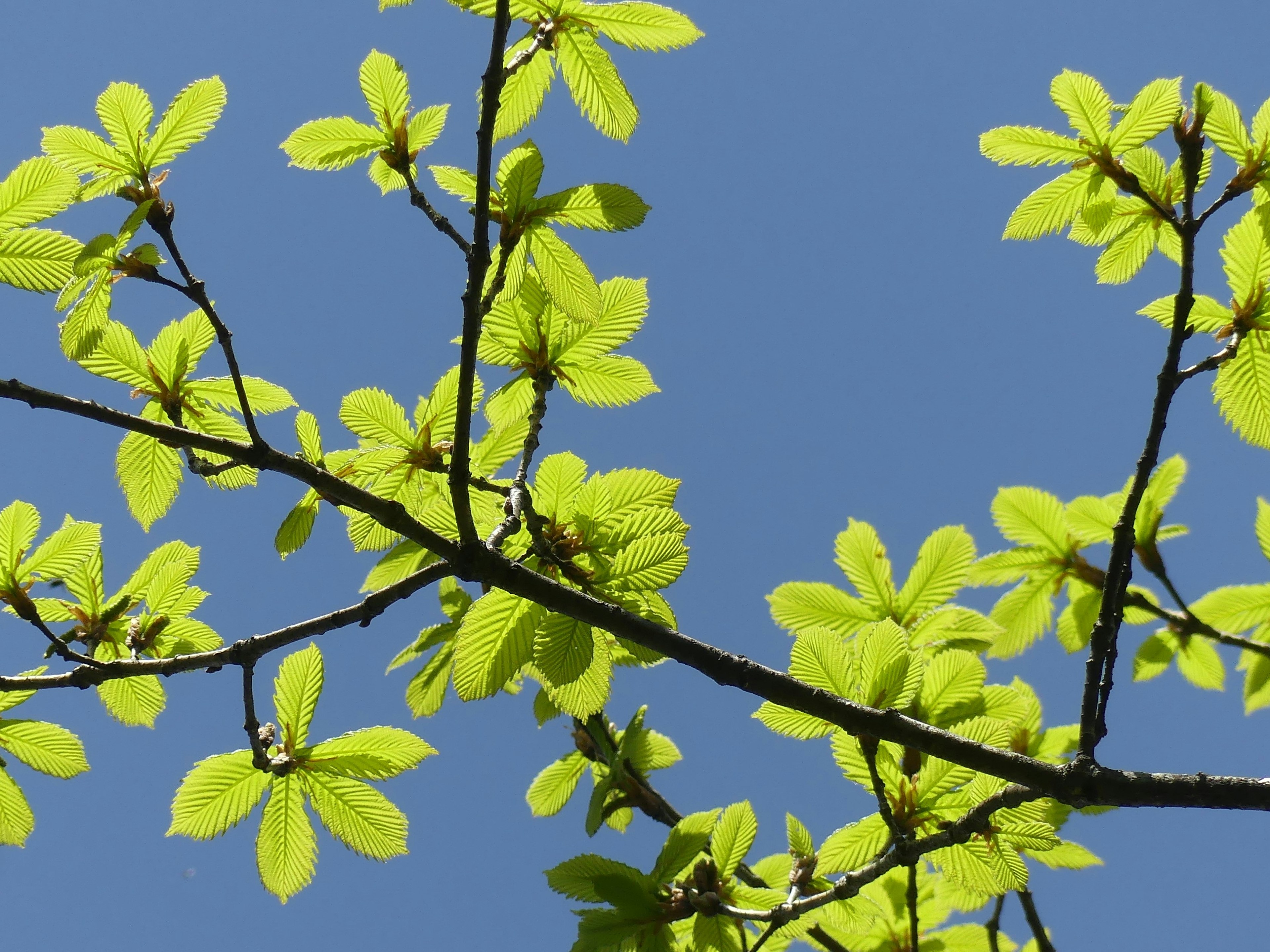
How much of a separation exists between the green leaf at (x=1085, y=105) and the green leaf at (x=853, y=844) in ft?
4.64

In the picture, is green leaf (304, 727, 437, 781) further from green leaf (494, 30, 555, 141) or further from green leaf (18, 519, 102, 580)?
green leaf (494, 30, 555, 141)

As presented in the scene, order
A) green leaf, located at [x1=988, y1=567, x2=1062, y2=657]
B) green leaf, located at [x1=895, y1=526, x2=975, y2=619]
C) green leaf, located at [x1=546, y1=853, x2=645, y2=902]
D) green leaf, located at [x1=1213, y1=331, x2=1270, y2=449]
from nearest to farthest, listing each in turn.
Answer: green leaf, located at [x1=1213, y1=331, x2=1270, y2=449], green leaf, located at [x1=546, y1=853, x2=645, y2=902], green leaf, located at [x1=895, y1=526, x2=975, y2=619], green leaf, located at [x1=988, y1=567, x2=1062, y2=657]

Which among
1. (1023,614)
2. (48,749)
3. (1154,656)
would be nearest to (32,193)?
(48,749)

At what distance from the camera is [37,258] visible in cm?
143

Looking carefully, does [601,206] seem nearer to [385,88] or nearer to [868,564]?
[385,88]

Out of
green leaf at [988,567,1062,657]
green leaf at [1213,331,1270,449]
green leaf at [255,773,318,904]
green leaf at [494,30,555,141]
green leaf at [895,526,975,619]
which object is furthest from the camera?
green leaf at [988,567,1062,657]

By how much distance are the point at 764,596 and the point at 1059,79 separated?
1.27 m

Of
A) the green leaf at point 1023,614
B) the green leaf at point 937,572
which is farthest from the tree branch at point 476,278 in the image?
the green leaf at point 1023,614

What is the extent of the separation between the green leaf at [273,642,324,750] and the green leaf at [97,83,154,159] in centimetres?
87

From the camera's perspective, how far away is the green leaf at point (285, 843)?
162 cm

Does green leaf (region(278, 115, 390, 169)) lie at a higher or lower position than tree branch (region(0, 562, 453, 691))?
higher

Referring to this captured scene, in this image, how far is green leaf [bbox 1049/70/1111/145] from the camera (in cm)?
175

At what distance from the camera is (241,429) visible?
181 cm

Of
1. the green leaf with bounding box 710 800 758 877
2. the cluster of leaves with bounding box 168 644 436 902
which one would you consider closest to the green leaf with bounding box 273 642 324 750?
the cluster of leaves with bounding box 168 644 436 902
